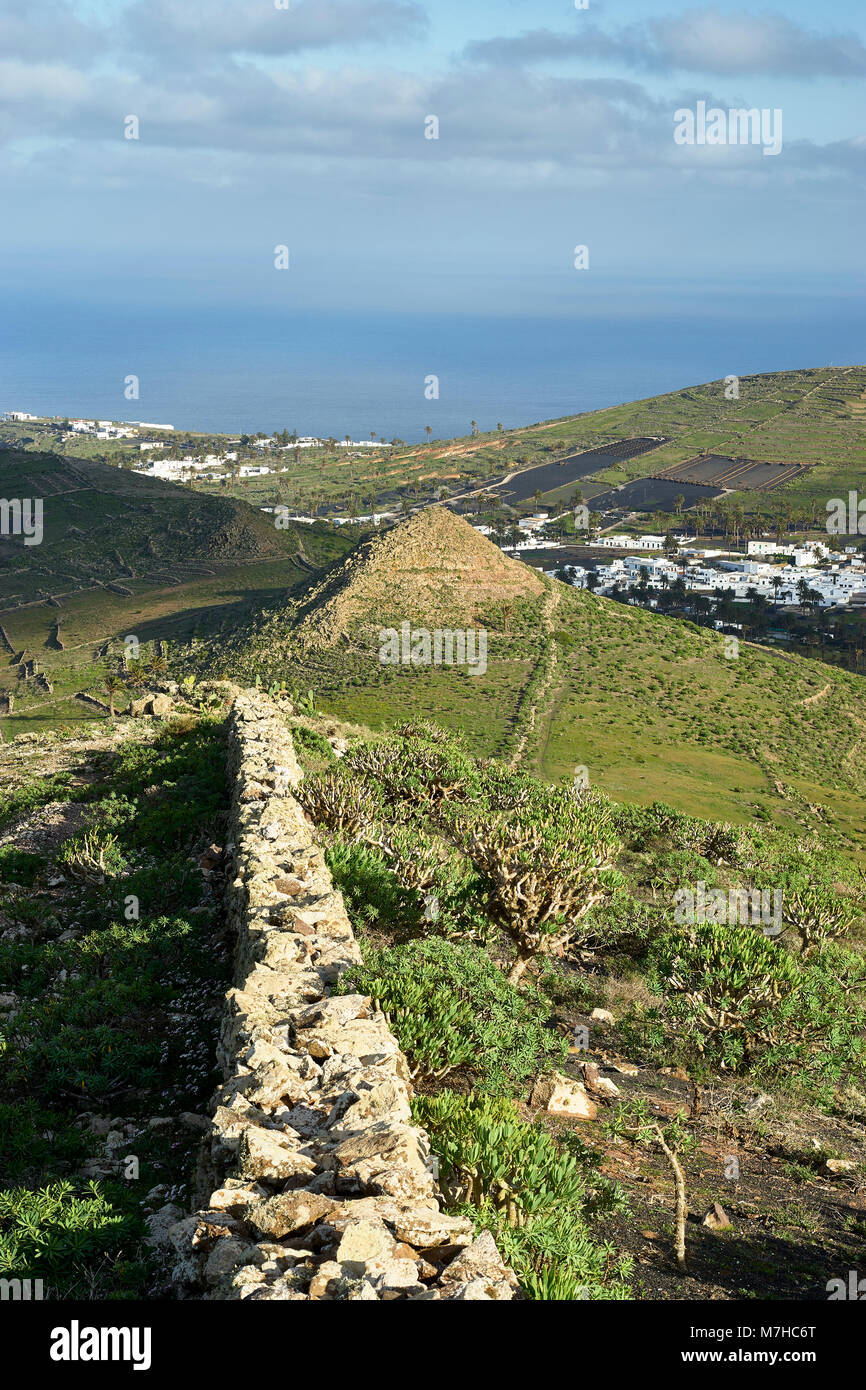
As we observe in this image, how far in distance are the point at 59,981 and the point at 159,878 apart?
10.7 ft

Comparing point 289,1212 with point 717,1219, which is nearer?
point 289,1212

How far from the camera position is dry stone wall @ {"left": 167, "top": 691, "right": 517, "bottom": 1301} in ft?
18.6

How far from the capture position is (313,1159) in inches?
280

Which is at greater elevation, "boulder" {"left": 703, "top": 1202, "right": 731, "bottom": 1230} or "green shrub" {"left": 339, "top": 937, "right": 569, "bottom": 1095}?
"green shrub" {"left": 339, "top": 937, "right": 569, "bottom": 1095}

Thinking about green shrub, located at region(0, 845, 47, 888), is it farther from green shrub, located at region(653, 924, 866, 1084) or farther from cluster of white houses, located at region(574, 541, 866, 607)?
cluster of white houses, located at region(574, 541, 866, 607)

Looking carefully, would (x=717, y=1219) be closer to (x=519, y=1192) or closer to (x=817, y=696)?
(x=519, y=1192)

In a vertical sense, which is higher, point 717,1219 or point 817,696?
point 817,696

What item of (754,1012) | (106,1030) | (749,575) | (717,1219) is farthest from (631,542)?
(106,1030)

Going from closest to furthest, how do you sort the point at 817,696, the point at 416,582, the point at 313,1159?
the point at 313,1159 < the point at 817,696 < the point at 416,582

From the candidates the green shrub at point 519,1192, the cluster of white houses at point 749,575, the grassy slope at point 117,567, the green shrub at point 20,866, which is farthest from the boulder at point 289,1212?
the cluster of white houses at point 749,575

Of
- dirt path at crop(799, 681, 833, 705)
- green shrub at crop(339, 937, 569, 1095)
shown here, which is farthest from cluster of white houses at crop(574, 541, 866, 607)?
green shrub at crop(339, 937, 569, 1095)

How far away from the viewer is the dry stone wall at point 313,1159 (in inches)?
223

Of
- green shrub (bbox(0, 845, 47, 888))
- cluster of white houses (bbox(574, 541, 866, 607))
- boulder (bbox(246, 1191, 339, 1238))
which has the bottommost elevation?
green shrub (bbox(0, 845, 47, 888))

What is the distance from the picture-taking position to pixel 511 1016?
40.6 feet
